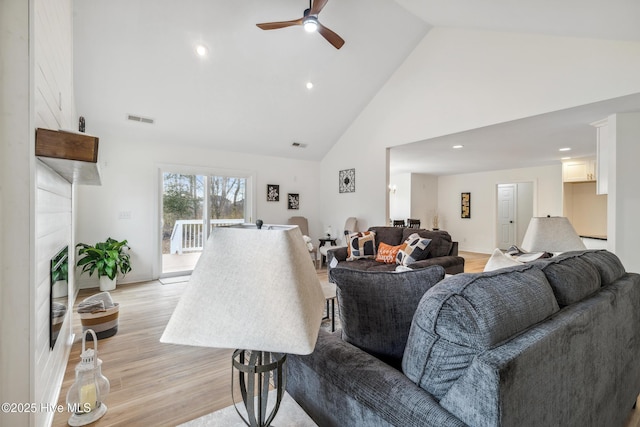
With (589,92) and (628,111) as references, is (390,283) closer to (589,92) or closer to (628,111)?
(589,92)

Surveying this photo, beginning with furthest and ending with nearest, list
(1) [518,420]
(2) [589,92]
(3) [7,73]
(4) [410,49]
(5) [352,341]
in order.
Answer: (4) [410,49], (2) [589,92], (5) [352,341], (3) [7,73], (1) [518,420]

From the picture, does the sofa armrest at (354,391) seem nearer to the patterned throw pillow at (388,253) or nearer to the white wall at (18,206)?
the white wall at (18,206)

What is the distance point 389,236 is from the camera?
4242 mm

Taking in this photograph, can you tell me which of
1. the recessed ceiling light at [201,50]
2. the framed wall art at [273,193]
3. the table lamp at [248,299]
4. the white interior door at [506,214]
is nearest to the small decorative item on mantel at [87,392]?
the table lamp at [248,299]

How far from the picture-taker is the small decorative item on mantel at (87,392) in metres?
1.64

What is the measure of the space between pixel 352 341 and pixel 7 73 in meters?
1.60

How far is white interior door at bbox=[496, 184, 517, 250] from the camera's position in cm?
813

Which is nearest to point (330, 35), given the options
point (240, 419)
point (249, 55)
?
point (249, 55)

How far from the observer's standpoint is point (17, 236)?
1.08 metres

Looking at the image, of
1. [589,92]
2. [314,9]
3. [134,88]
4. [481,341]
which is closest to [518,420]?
[481,341]

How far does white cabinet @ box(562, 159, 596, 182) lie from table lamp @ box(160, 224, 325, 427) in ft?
24.2

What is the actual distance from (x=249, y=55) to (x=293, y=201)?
3.18m

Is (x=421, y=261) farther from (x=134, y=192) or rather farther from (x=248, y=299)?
(x=134, y=192)

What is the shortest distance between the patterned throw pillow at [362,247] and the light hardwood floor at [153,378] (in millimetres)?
2183
